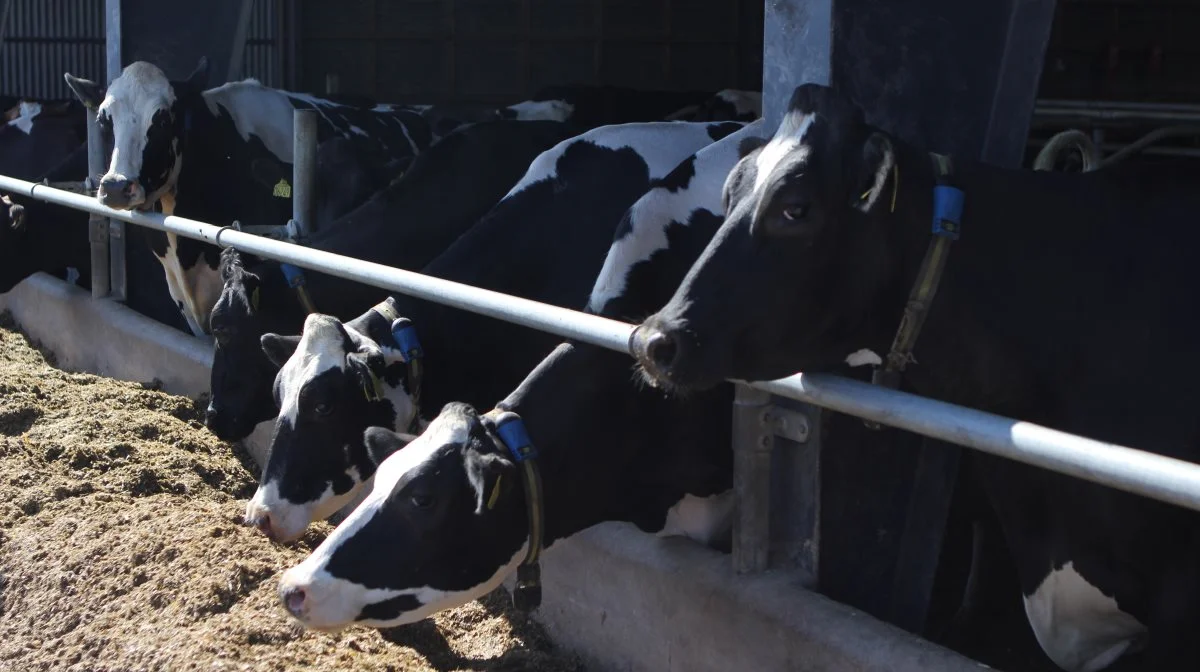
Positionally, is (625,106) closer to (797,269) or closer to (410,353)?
(410,353)

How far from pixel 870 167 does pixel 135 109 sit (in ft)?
18.4

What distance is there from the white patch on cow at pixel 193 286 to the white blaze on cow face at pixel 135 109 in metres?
0.34

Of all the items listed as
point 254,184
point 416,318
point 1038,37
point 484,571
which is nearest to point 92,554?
point 416,318

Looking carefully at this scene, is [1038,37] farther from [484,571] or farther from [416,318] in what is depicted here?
[416,318]

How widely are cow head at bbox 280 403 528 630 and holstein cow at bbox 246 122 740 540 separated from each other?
1.05m

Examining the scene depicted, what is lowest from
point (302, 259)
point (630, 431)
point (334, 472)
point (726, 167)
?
point (334, 472)

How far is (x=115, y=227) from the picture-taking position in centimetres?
777

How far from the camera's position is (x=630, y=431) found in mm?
3682

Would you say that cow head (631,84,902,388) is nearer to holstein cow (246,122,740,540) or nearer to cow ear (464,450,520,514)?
cow ear (464,450,520,514)

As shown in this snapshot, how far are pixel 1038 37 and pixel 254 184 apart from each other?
18.9 ft

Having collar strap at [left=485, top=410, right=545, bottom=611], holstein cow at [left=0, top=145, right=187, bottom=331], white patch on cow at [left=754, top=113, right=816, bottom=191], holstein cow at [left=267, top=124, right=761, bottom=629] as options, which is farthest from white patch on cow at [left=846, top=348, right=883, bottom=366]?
holstein cow at [left=0, top=145, right=187, bottom=331]

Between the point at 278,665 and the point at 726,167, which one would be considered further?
Result: the point at 726,167

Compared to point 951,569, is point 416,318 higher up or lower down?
higher up

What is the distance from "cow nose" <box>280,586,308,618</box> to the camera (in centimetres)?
310
